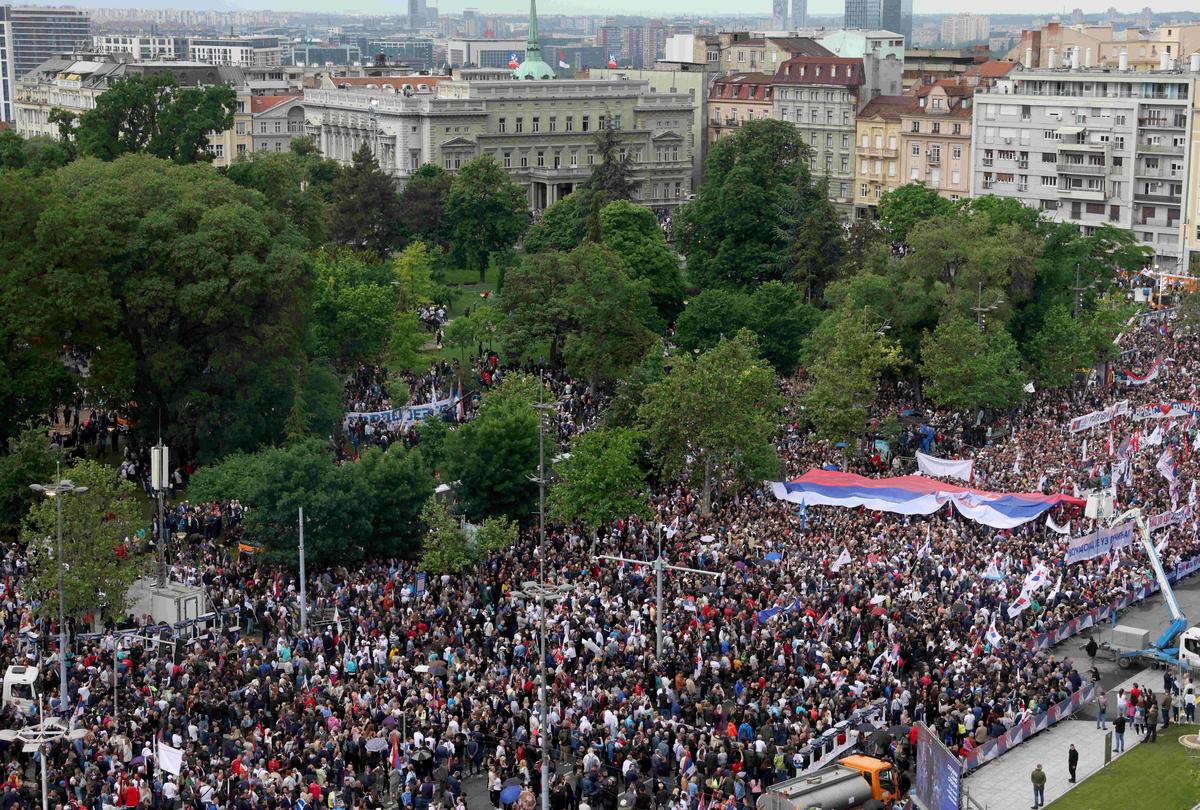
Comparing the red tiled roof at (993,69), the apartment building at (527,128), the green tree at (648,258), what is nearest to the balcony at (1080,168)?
the red tiled roof at (993,69)

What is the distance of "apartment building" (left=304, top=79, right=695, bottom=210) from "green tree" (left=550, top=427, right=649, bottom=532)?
74086 millimetres

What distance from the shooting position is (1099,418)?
58594 millimetres

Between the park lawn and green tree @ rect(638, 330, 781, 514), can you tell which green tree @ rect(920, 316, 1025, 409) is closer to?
green tree @ rect(638, 330, 781, 514)

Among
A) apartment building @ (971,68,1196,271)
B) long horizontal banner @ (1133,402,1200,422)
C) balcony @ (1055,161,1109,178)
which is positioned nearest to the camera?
long horizontal banner @ (1133,402,1200,422)

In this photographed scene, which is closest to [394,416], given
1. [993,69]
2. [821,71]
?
[821,71]

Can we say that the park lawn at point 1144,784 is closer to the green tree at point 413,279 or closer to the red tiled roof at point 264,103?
the green tree at point 413,279

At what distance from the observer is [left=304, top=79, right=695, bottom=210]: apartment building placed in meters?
127

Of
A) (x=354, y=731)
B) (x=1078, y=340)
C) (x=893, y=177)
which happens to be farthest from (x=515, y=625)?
(x=893, y=177)

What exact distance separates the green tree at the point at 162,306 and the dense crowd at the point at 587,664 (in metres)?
8.00

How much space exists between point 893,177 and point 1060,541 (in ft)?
265

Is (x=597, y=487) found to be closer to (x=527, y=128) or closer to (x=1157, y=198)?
(x=1157, y=198)

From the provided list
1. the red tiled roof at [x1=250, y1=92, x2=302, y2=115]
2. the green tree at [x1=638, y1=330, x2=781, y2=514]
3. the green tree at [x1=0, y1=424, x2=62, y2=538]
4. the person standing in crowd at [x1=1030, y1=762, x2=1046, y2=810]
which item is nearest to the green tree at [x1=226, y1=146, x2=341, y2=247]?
the green tree at [x1=0, y1=424, x2=62, y2=538]

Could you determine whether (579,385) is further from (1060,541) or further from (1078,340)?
(1060,541)

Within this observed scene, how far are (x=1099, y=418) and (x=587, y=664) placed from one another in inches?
1084
